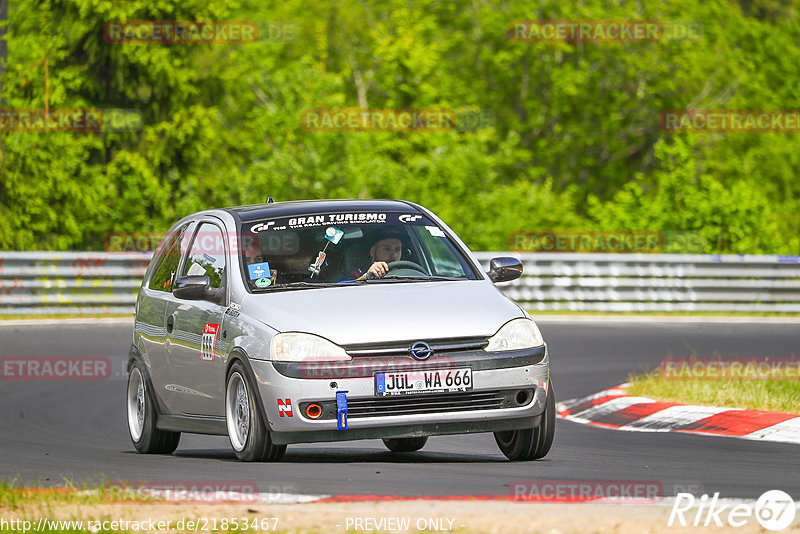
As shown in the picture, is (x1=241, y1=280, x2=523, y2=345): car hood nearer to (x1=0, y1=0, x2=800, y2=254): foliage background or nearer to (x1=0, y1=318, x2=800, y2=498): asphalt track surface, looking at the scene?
(x1=0, y1=318, x2=800, y2=498): asphalt track surface

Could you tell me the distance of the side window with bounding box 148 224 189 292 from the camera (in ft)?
35.8

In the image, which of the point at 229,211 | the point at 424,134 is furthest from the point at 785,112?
the point at 229,211

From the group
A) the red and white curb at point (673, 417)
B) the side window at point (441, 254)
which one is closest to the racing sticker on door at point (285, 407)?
the side window at point (441, 254)

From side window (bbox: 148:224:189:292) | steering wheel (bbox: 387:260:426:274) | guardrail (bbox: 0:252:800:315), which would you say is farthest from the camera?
guardrail (bbox: 0:252:800:315)

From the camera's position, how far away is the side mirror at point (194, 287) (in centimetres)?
952

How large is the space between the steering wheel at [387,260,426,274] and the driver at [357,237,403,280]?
29 mm

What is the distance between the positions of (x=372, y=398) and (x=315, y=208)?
1.98 m

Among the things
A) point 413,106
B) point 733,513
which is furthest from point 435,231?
point 413,106

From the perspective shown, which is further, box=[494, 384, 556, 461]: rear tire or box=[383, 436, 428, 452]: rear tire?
box=[383, 436, 428, 452]: rear tire

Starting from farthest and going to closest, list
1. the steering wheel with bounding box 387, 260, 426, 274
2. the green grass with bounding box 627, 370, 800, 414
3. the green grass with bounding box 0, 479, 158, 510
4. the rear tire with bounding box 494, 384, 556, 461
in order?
1. the green grass with bounding box 627, 370, 800, 414
2. the steering wheel with bounding box 387, 260, 426, 274
3. the rear tire with bounding box 494, 384, 556, 461
4. the green grass with bounding box 0, 479, 158, 510

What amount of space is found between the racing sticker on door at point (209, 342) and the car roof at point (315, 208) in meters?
0.81

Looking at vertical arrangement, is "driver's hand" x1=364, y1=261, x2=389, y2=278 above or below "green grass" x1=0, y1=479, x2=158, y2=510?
above

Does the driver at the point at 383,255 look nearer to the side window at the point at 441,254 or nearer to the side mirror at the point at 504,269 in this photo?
the side window at the point at 441,254

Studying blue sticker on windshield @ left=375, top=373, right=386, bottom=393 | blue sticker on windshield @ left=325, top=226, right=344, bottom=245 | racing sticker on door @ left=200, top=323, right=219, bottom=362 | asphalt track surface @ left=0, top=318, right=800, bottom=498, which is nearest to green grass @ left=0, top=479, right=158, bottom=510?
asphalt track surface @ left=0, top=318, right=800, bottom=498
